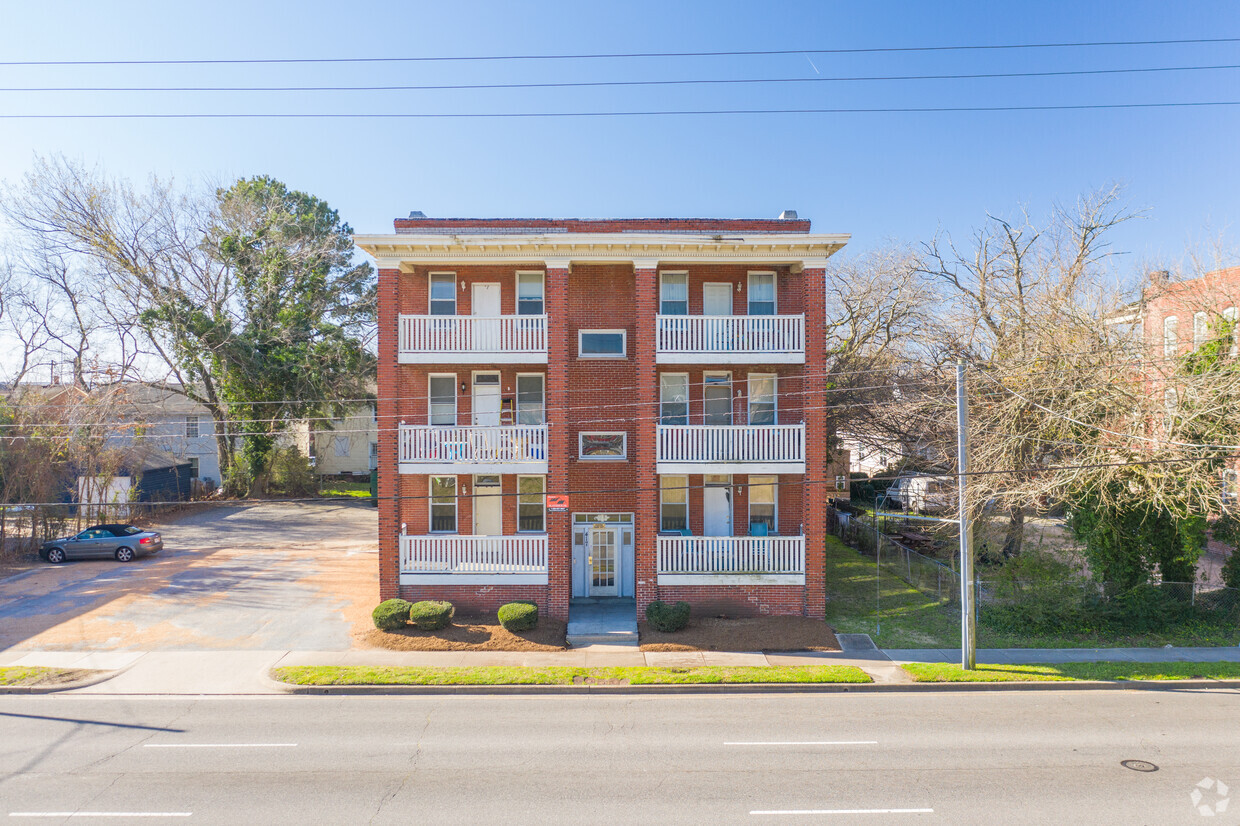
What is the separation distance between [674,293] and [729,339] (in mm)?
2352

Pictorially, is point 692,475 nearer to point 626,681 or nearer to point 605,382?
point 605,382

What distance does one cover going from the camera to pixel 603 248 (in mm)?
16047

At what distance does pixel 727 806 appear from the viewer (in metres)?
8.10

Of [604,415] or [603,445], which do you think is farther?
[603,445]

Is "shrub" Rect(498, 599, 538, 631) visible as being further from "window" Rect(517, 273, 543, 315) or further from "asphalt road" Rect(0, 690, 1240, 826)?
"window" Rect(517, 273, 543, 315)

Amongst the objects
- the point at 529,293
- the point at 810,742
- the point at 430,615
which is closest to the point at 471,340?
the point at 529,293

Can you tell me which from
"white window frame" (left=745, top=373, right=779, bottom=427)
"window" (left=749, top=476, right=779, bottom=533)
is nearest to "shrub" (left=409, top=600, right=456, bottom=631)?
"window" (left=749, top=476, right=779, bottom=533)

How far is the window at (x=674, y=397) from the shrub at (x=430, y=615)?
7.80 m

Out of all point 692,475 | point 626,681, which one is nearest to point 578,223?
point 692,475

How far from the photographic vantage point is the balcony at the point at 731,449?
52.6 feet

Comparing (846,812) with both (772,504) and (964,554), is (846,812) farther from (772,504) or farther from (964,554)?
(772,504)

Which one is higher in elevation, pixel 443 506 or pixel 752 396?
pixel 752 396

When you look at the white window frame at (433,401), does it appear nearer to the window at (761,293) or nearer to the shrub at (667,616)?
the shrub at (667,616)

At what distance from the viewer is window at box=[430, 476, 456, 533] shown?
57.7 ft
